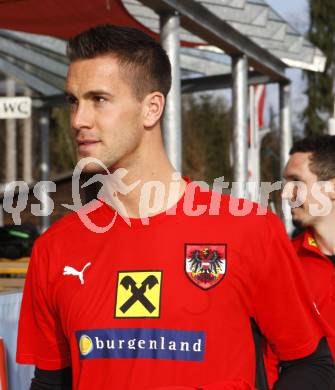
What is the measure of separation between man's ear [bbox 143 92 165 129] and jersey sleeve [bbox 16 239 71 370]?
15.4 inches

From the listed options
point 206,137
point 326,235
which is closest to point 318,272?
point 326,235

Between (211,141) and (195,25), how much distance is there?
2736cm

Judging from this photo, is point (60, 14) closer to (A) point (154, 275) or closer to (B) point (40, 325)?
(B) point (40, 325)

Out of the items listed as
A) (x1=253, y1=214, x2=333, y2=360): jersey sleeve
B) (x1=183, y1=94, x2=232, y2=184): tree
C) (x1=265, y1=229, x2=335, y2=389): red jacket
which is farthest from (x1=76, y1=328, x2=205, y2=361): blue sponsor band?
(x1=183, y1=94, x2=232, y2=184): tree

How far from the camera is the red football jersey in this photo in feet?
7.09

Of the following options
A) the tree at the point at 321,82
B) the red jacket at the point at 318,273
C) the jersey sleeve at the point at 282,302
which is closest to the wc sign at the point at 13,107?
the red jacket at the point at 318,273

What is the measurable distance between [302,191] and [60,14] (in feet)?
17.2

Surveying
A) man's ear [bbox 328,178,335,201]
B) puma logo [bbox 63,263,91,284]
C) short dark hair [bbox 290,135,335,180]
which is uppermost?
short dark hair [bbox 290,135,335,180]

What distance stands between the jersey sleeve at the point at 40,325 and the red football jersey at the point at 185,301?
57mm

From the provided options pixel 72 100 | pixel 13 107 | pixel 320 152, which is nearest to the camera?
pixel 72 100

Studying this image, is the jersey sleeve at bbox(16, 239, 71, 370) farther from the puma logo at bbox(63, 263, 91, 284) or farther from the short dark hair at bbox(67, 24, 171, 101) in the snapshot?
the short dark hair at bbox(67, 24, 171, 101)

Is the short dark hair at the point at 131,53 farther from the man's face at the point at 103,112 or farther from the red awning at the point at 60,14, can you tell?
the red awning at the point at 60,14

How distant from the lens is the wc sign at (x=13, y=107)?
8.13 meters

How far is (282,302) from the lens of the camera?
216cm
